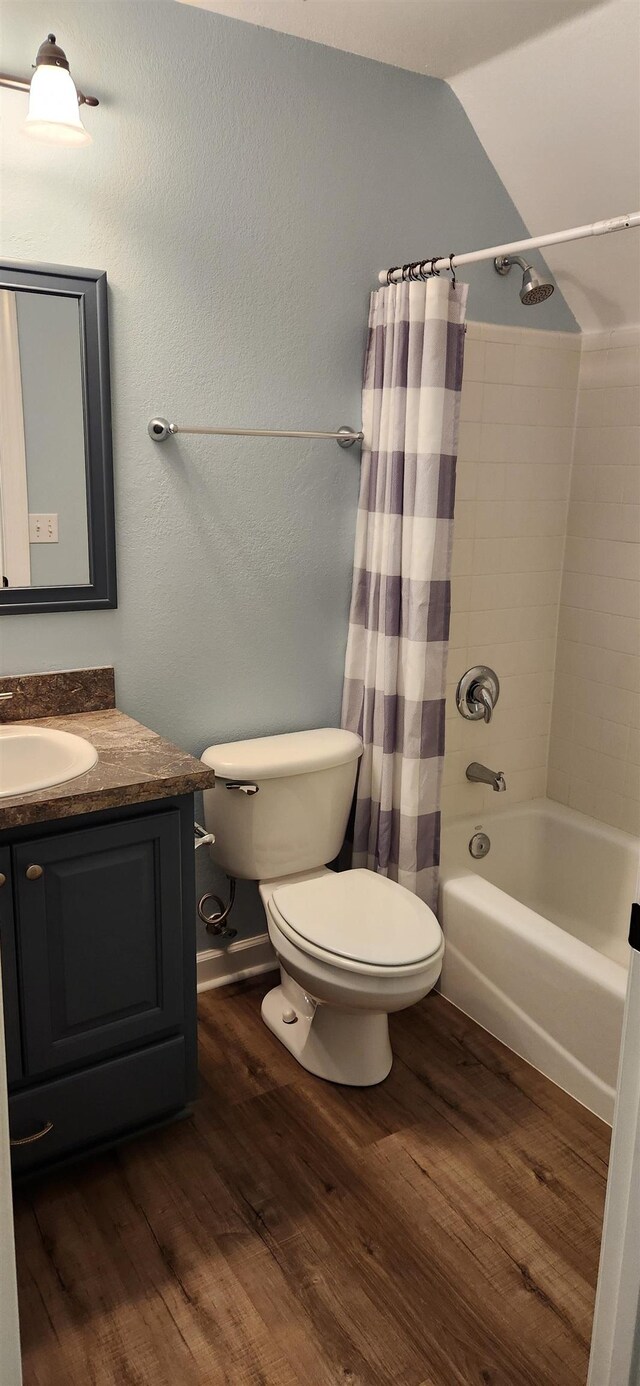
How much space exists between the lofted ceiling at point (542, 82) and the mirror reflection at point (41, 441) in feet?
2.55

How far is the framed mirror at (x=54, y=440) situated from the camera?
198cm

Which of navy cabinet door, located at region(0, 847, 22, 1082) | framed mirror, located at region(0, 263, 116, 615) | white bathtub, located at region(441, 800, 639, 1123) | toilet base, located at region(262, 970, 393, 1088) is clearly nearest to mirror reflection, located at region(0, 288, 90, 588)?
framed mirror, located at region(0, 263, 116, 615)

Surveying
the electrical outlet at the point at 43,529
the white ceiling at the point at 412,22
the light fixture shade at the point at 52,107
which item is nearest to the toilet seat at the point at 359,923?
the electrical outlet at the point at 43,529

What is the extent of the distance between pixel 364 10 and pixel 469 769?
196 centimetres

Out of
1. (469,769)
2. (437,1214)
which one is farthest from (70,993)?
(469,769)

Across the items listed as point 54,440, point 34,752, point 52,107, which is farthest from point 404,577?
point 52,107

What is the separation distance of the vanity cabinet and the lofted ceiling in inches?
69.7

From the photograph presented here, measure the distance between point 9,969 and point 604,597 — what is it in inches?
78.6

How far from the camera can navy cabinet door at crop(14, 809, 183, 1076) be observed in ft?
5.68

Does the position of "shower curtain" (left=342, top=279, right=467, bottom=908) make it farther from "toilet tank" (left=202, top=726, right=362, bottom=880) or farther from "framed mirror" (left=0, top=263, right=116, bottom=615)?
"framed mirror" (left=0, top=263, right=116, bottom=615)

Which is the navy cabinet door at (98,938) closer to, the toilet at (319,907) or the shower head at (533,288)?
the toilet at (319,907)

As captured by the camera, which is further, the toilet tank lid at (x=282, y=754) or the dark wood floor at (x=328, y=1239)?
the toilet tank lid at (x=282, y=754)

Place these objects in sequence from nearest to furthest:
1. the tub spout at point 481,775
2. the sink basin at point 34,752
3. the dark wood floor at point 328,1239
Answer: the dark wood floor at point 328,1239 < the sink basin at point 34,752 < the tub spout at point 481,775

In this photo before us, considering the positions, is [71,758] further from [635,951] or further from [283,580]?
[635,951]
